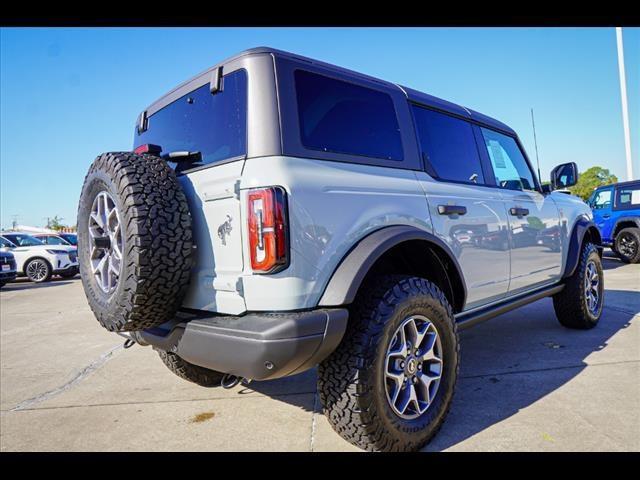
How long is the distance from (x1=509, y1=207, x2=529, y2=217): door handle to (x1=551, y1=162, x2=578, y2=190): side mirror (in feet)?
3.03

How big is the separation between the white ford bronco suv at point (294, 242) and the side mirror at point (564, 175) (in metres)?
1.97

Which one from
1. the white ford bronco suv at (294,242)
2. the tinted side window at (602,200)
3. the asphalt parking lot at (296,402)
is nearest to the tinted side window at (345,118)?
the white ford bronco suv at (294,242)

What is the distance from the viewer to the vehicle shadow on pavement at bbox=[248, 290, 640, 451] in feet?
7.83

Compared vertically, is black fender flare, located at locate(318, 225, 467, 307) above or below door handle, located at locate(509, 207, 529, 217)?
below

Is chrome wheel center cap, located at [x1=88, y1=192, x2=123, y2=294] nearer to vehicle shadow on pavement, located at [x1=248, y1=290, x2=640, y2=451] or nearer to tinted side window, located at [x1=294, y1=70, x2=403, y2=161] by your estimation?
tinted side window, located at [x1=294, y1=70, x2=403, y2=161]

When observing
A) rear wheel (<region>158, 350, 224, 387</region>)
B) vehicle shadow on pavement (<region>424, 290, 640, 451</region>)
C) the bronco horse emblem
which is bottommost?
vehicle shadow on pavement (<region>424, 290, 640, 451</region>)

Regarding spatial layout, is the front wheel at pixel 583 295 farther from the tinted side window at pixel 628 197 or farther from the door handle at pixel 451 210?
the tinted side window at pixel 628 197

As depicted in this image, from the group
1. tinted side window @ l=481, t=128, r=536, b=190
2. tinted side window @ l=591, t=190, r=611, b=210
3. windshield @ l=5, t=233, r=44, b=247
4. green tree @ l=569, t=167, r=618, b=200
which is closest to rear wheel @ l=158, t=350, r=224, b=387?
tinted side window @ l=481, t=128, r=536, b=190

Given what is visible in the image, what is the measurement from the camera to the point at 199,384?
3.10 metres

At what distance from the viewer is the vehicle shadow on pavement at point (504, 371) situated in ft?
7.83

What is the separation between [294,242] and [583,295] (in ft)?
11.9

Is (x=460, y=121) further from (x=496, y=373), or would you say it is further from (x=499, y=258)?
(x=496, y=373)
